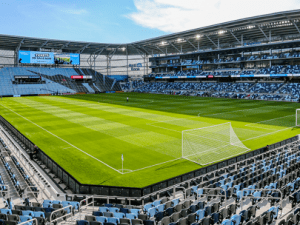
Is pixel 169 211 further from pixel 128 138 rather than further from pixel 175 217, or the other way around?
pixel 128 138

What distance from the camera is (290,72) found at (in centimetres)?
6162

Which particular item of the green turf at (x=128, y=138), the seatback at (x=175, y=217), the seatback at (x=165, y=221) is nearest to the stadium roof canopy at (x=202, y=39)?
the green turf at (x=128, y=138)

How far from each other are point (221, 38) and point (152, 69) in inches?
1370

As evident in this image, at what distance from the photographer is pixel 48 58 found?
86375 mm

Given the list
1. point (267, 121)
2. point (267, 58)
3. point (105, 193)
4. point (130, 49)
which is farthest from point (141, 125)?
point (130, 49)

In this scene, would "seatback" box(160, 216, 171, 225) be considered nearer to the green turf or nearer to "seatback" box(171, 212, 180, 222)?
"seatback" box(171, 212, 180, 222)

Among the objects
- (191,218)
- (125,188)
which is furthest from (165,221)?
(125,188)

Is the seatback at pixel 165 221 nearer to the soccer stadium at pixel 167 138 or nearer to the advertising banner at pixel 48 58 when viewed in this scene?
the soccer stadium at pixel 167 138

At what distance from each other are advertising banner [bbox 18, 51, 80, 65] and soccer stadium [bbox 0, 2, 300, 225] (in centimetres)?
46

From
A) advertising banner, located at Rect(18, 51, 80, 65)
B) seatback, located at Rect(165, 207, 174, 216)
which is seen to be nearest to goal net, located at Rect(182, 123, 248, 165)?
seatback, located at Rect(165, 207, 174, 216)

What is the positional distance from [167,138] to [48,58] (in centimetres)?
7435

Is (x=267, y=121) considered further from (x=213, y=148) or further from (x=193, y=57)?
(x=193, y=57)

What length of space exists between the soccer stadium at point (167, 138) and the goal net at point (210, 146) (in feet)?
0.50

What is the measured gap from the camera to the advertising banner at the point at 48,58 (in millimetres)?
82688
